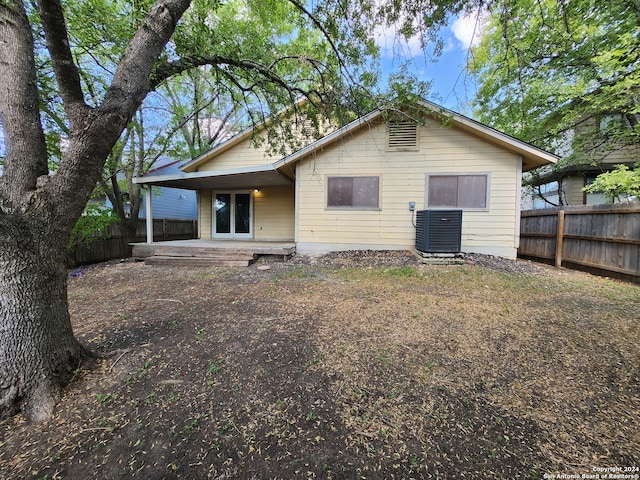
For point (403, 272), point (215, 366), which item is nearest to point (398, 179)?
point (403, 272)

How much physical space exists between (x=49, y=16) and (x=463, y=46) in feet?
14.8

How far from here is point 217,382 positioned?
2.05 m

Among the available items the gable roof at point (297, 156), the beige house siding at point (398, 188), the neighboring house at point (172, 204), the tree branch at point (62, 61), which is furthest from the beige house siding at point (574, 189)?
the neighboring house at point (172, 204)

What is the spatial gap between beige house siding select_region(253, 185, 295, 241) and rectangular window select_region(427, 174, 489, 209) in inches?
203

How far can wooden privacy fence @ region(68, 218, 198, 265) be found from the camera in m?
7.80

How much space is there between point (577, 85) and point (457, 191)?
5.41 meters

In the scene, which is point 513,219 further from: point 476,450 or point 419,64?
point 476,450

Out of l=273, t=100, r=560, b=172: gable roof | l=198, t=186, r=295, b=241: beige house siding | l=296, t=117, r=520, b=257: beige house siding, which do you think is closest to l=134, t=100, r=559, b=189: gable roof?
l=273, t=100, r=560, b=172: gable roof

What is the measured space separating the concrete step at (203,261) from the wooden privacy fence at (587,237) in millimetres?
8381

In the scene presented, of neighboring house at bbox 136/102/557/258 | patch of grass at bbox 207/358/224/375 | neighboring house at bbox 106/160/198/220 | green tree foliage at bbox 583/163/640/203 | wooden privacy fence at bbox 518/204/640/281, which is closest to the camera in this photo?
patch of grass at bbox 207/358/224/375

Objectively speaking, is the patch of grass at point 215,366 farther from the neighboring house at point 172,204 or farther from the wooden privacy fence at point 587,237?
the neighboring house at point 172,204

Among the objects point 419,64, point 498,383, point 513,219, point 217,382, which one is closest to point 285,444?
point 217,382

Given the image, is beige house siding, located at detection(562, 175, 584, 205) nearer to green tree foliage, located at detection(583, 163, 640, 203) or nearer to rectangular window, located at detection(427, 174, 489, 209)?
green tree foliage, located at detection(583, 163, 640, 203)

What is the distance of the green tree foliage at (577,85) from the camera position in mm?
6559
